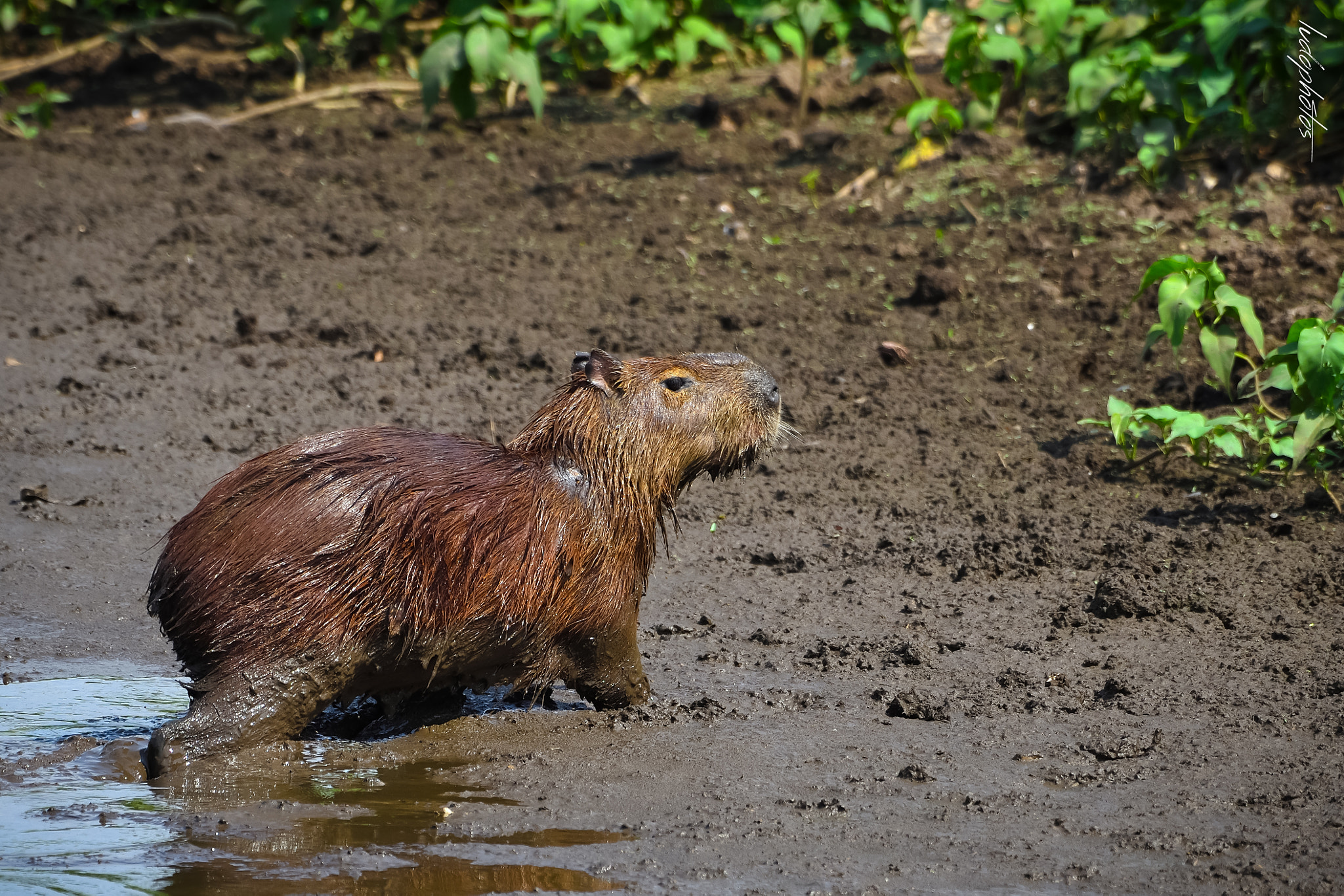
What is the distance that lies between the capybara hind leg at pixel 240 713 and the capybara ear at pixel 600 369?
108 centimetres

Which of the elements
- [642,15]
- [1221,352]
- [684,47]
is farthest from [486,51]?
[1221,352]

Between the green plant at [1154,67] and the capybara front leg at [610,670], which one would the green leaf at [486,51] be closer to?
the green plant at [1154,67]

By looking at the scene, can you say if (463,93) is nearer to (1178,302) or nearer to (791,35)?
(791,35)

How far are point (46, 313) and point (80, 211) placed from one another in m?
1.49

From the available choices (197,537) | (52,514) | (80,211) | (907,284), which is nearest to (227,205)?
(80,211)

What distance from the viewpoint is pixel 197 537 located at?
3.66 m

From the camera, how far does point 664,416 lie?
13.5 ft

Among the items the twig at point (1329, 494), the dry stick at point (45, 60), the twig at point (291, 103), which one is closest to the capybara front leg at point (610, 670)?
the twig at point (1329, 494)

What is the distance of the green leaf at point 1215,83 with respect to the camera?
7.21m

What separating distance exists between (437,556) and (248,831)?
819 millimetres

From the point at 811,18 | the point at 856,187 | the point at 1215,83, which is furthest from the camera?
the point at 811,18

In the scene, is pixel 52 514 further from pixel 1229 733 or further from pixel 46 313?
pixel 1229 733

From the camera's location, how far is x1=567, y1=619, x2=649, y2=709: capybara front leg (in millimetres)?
3969

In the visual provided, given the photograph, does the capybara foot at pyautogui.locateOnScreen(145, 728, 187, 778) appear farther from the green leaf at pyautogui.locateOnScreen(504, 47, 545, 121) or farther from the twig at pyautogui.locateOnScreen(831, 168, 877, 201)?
the green leaf at pyautogui.locateOnScreen(504, 47, 545, 121)
